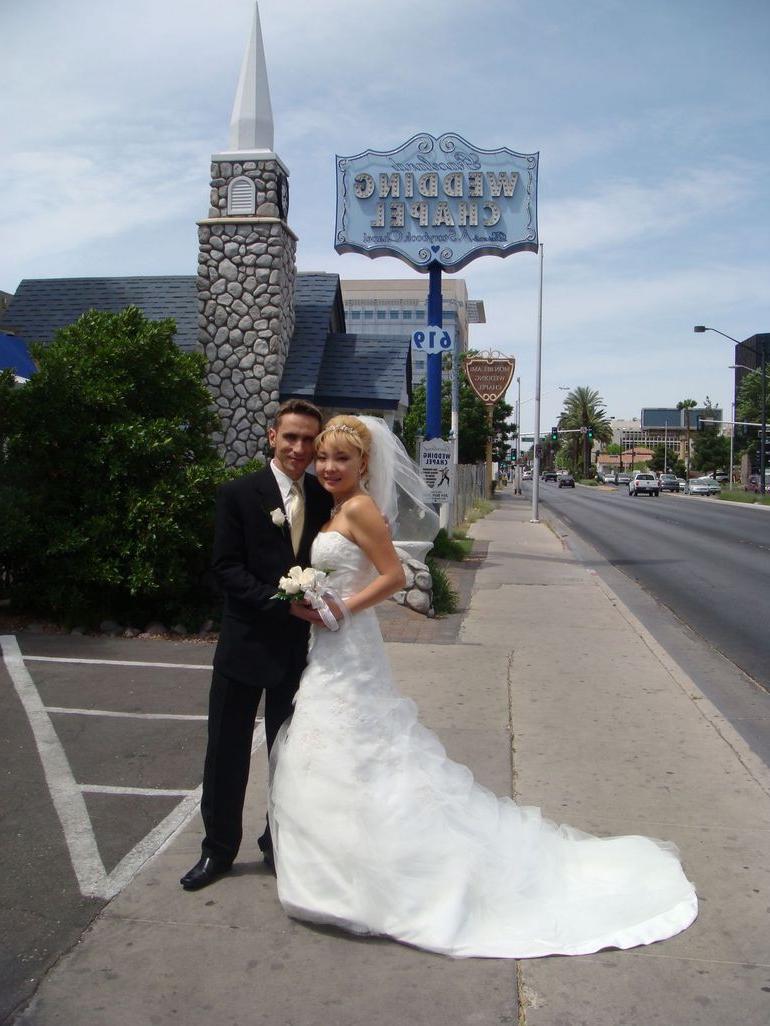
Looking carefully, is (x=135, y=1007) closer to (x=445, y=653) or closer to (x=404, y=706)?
(x=404, y=706)

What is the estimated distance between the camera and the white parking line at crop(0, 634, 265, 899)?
12.9ft

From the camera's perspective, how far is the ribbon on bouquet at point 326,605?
3570 mm

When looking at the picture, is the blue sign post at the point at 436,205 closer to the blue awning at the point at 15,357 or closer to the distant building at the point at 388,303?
the blue awning at the point at 15,357

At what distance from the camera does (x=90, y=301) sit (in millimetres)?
17703

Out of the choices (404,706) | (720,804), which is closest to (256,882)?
(404,706)

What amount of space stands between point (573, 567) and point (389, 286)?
11885cm

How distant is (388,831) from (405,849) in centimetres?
9

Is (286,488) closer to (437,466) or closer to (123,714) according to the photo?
(123,714)

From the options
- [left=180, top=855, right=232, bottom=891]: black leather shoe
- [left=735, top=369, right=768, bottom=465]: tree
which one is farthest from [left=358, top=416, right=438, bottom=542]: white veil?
[left=735, top=369, right=768, bottom=465]: tree

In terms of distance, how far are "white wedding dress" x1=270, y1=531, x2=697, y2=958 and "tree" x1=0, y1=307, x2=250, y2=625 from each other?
5.27m

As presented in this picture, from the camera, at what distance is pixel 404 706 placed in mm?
3799

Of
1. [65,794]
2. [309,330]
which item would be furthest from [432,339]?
[65,794]

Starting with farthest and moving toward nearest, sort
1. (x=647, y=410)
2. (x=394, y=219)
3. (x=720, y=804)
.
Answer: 1. (x=647, y=410)
2. (x=394, y=219)
3. (x=720, y=804)

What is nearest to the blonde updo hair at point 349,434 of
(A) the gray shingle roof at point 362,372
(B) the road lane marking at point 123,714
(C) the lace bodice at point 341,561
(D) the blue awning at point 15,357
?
(C) the lace bodice at point 341,561
